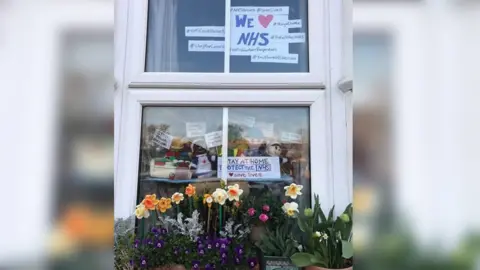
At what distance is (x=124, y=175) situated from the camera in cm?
150

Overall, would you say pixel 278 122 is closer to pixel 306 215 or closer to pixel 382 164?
pixel 306 215

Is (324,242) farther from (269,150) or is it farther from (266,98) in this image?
(266,98)

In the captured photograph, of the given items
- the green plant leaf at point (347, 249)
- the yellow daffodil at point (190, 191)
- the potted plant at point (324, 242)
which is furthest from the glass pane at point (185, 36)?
the green plant leaf at point (347, 249)

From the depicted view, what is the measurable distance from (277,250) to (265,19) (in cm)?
89

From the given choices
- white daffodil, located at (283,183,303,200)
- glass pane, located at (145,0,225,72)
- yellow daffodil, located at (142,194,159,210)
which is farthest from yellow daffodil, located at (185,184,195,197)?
glass pane, located at (145,0,225,72)

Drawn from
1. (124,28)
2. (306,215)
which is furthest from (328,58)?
(124,28)

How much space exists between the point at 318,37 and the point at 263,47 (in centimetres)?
22

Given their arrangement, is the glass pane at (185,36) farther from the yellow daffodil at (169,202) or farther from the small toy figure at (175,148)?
the yellow daffodil at (169,202)

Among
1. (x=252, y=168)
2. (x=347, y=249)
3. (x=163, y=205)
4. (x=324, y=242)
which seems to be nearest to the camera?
(x=347, y=249)

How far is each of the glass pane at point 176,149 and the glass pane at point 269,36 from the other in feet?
0.80

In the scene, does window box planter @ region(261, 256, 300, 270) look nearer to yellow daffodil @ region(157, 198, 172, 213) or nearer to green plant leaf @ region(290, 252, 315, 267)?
green plant leaf @ region(290, 252, 315, 267)

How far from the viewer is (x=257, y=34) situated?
1.61m

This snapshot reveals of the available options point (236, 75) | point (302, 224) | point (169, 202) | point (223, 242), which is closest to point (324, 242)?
point (302, 224)

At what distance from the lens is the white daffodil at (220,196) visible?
1405 mm
